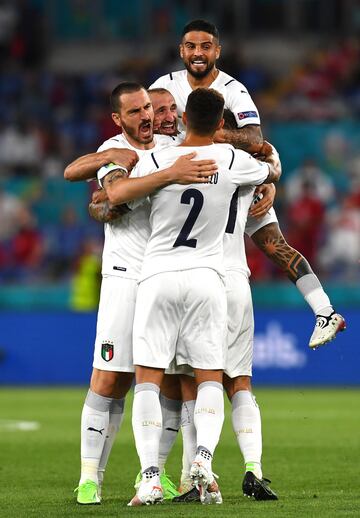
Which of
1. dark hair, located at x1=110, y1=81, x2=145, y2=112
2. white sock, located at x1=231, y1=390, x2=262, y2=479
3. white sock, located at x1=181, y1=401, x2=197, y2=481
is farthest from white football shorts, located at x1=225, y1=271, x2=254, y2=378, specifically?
dark hair, located at x1=110, y1=81, x2=145, y2=112

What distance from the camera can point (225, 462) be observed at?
10.5 metres

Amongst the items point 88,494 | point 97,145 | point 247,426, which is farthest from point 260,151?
point 97,145

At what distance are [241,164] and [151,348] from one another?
1.18m

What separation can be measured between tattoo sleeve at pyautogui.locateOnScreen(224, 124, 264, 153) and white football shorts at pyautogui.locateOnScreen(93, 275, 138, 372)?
3.68 feet

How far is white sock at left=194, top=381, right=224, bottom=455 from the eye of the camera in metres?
7.57

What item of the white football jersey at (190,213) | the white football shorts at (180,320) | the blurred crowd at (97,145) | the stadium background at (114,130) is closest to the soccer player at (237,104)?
the white football jersey at (190,213)

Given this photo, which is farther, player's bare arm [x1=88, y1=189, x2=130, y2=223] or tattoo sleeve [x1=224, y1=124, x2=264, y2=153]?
tattoo sleeve [x1=224, y1=124, x2=264, y2=153]

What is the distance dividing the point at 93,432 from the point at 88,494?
385 millimetres

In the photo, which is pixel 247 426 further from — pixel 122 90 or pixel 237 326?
pixel 122 90

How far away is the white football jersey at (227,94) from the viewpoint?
8453mm

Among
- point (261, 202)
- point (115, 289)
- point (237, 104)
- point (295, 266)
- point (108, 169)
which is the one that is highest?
point (237, 104)

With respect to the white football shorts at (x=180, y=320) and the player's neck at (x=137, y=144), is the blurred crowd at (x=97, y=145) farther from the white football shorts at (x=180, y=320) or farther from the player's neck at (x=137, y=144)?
the white football shorts at (x=180, y=320)

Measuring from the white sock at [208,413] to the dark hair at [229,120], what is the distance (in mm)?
1726

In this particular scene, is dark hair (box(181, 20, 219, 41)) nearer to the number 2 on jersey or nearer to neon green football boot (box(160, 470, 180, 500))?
the number 2 on jersey
